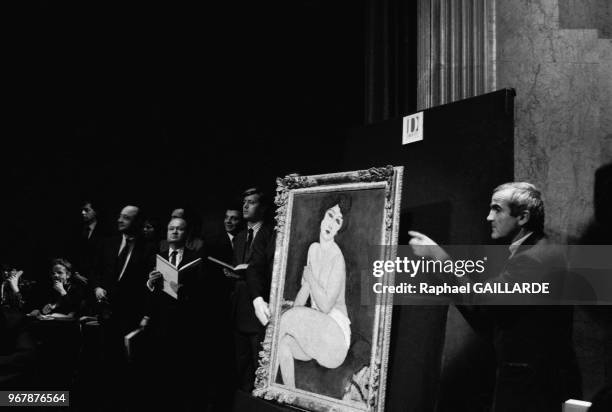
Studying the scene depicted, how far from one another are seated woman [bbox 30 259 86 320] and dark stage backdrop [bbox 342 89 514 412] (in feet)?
11.6

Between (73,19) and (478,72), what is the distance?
200 inches

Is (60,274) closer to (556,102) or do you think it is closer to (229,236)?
(229,236)

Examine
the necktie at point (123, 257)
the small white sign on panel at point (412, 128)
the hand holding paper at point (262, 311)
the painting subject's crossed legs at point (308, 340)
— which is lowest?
the painting subject's crossed legs at point (308, 340)

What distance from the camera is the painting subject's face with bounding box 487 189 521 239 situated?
2.69 metres

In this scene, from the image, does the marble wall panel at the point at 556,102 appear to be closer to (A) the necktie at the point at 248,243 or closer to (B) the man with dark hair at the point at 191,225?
(A) the necktie at the point at 248,243

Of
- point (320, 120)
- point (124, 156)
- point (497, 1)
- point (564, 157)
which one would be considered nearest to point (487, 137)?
point (564, 157)

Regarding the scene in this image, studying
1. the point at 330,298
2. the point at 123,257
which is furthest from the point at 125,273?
the point at 330,298

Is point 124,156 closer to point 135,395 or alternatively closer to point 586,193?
point 135,395

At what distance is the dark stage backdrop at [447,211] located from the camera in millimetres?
2939

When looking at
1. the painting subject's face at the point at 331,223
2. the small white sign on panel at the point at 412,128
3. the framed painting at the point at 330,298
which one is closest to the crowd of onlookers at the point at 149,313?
the framed painting at the point at 330,298

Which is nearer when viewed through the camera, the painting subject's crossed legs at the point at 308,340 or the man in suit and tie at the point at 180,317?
the painting subject's crossed legs at the point at 308,340

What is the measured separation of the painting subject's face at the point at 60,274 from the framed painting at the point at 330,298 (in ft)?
10.2

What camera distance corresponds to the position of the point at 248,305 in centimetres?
466

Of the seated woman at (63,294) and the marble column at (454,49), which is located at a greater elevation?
the marble column at (454,49)
